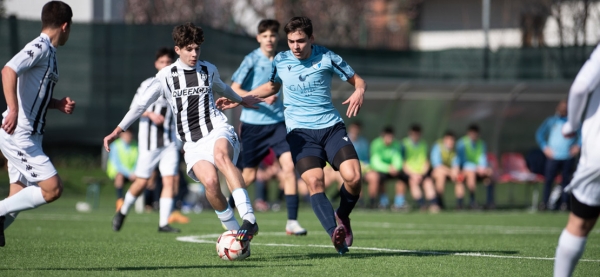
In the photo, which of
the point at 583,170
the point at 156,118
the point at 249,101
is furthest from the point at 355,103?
the point at 156,118

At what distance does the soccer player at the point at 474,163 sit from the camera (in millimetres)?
17953

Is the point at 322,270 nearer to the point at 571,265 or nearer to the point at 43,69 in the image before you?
the point at 571,265

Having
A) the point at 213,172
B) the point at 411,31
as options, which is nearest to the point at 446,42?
the point at 411,31

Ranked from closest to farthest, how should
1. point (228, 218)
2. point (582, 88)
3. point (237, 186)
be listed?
point (582, 88) < point (237, 186) < point (228, 218)

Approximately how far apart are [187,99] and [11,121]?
1661 millimetres

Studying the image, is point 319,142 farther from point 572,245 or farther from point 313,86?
point 572,245

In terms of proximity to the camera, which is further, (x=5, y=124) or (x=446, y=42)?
(x=446, y=42)

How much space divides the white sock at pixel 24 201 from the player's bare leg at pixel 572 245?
12.2 feet

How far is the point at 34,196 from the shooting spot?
616 centimetres

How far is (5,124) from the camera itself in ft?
19.3

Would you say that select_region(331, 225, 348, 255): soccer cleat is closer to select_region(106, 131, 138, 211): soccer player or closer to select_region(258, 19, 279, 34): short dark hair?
select_region(258, 19, 279, 34): short dark hair

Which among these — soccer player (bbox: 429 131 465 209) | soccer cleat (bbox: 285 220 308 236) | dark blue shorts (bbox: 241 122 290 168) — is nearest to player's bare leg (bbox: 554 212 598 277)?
soccer cleat (bbox: 285 220 308 236)

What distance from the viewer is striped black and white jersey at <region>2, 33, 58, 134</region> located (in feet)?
20.2

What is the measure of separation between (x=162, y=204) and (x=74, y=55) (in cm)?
730
